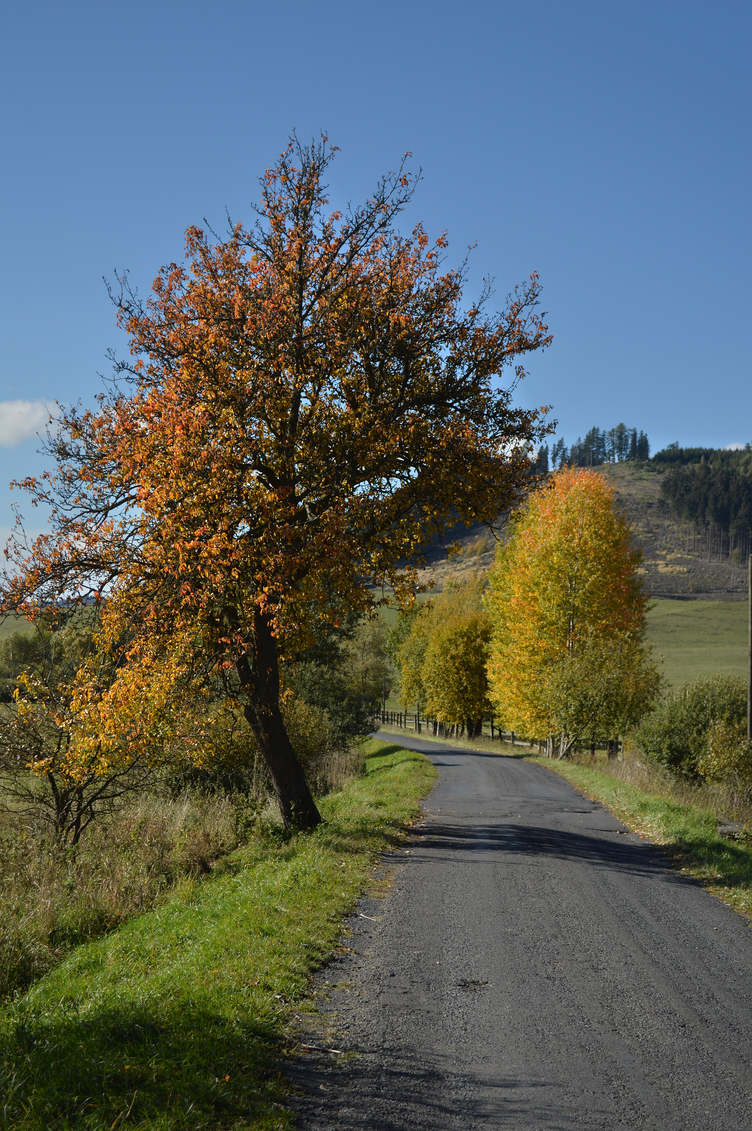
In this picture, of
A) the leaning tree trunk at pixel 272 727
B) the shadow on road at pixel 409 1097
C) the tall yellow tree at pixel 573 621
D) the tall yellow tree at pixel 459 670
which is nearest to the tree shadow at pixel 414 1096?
the shadow on road at pixel 409 1097

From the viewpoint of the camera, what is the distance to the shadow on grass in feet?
13.5

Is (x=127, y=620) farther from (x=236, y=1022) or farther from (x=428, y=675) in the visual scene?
(x=428, y=675)

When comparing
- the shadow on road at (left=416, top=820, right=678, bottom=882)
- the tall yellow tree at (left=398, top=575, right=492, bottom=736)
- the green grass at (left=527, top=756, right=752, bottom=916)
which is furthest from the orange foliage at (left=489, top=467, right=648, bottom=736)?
the shadow on road at (left=416, top=820, right=678, bottom=882)

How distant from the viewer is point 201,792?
1845 centimetres

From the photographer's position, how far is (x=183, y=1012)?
535cm

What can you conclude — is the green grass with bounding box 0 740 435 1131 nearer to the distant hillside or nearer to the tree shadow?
the tree shadow

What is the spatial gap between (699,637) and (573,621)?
332 feet

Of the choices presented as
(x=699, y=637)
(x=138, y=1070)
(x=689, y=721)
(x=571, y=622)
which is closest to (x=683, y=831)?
(x=138, y=1070)

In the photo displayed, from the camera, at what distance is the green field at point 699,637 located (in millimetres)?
93625

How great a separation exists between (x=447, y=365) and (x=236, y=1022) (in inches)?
430

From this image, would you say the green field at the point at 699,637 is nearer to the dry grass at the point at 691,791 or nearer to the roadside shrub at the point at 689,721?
the roadside shrub at the point at 689,721

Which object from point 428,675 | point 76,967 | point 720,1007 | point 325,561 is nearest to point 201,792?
point 325,561

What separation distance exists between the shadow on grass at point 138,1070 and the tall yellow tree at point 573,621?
85.6 ft

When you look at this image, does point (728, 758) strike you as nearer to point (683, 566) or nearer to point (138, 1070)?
point (138, 1070)
